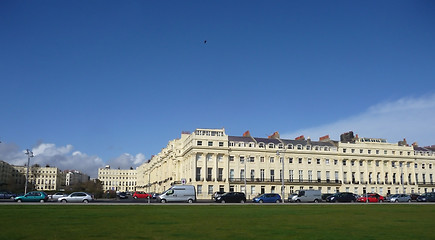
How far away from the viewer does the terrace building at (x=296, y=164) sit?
86500mm

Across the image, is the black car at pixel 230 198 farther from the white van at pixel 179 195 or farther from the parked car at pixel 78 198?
the parked car at pixel 78 198

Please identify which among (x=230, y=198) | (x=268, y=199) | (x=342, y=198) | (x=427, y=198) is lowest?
(x=427, y=198)

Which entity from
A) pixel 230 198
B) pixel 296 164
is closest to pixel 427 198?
pixel 230 198

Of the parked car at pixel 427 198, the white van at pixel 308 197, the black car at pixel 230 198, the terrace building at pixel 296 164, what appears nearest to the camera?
the black car at pixel 230 198

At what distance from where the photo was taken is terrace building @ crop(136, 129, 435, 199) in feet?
284

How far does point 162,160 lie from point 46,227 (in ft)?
370

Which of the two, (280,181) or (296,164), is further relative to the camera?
(296,164)

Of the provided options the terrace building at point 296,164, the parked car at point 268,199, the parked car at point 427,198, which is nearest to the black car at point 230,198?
the parked car at point 268,199

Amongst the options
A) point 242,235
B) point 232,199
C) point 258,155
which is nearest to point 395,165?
point 258,155

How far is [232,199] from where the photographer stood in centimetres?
4959

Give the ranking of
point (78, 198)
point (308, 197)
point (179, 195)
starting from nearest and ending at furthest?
point (78, 198)
point (179, 195)
point (308, 197)

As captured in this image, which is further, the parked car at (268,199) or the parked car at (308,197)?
the parked car at (308,197)

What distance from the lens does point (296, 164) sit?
3656 inches

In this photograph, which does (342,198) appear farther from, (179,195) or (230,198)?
(179,195)
